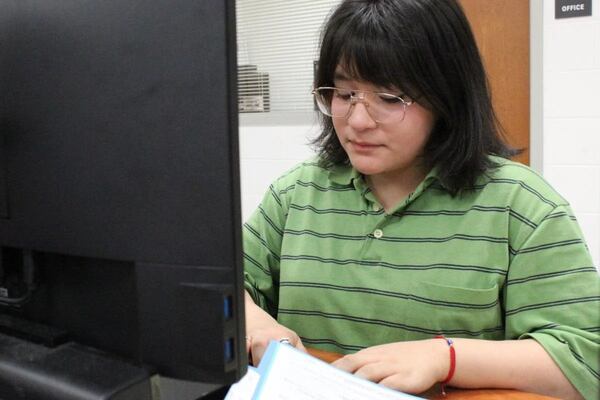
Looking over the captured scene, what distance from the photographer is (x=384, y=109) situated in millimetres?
1012

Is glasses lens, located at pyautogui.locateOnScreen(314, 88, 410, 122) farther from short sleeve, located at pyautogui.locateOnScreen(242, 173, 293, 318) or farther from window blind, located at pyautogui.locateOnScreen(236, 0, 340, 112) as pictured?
window blind, located at pyautogui.locateOnScreen(236, 0, 340, 112)

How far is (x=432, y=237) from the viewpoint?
1.06 m

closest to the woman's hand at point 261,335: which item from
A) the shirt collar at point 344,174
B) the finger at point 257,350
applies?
the finger at point 257,350

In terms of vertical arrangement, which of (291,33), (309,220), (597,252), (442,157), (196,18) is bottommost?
(597,252)

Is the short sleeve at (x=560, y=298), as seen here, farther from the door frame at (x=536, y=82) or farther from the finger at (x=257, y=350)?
the door frame at (x=536, y=82)

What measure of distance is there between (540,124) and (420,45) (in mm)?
1358

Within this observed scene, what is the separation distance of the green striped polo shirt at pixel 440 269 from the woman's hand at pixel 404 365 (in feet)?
0.61

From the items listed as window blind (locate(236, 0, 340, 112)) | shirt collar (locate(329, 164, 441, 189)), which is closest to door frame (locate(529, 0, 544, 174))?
window blind (locate(236, 0, 340, 112))

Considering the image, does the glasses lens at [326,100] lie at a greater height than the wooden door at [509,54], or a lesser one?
lesser

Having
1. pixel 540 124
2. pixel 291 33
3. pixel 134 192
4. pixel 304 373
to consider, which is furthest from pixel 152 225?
pixel 291 33

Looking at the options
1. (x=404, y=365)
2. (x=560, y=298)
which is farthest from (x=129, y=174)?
(x=560, y=298)

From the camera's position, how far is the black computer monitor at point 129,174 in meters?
0.44

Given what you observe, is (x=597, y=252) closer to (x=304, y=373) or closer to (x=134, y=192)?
(x=304, y=373)

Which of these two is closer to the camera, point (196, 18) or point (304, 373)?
point (196, 18)
